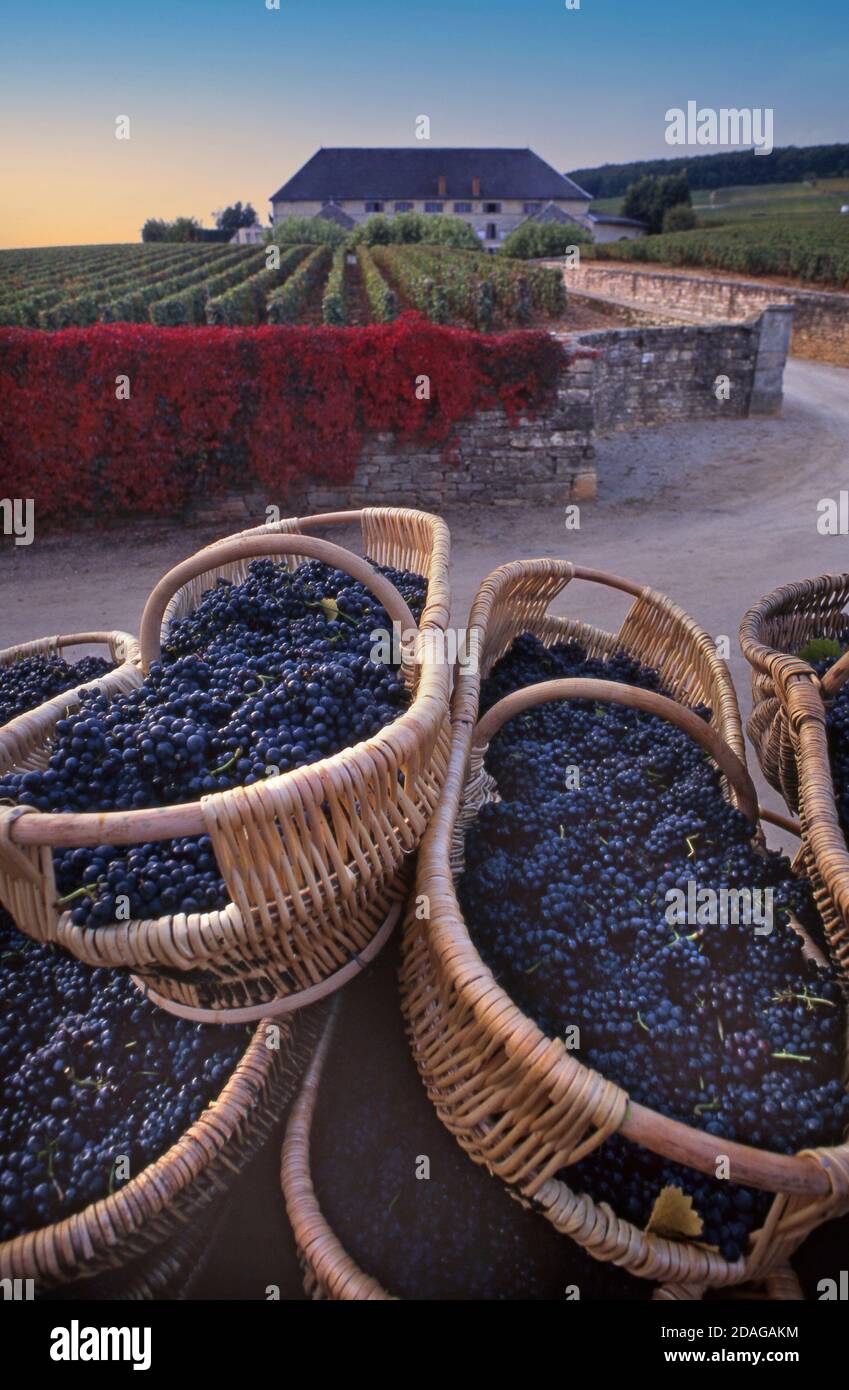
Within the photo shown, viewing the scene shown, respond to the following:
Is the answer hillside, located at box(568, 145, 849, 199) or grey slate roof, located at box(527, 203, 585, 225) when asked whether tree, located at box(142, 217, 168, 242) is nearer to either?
grey slate roof, located at box(527, 203, 585, 225)

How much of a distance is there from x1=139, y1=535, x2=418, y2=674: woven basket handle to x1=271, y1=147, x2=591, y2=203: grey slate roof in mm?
62421

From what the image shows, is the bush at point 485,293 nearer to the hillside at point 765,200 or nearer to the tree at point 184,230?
the hillside at point 765,200

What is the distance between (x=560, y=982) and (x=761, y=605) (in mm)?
1932

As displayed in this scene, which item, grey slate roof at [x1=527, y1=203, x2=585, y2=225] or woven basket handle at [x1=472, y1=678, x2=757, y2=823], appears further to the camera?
grey slate roof at [x1=527, y1=203, x2=585, y2=225]

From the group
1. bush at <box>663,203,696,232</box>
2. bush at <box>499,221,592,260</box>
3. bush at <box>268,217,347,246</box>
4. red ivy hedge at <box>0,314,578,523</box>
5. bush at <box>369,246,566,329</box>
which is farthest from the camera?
bush at <box>663,203,696,232</box>

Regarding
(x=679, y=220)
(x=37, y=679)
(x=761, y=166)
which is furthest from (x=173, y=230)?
(x=37, y=679)

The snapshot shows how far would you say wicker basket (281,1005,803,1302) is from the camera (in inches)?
58.2

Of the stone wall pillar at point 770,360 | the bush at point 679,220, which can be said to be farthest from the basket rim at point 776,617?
the bush at point 679,220

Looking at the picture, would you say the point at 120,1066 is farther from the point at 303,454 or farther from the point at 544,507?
the point at 544,507

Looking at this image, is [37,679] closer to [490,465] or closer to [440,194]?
[490,465]

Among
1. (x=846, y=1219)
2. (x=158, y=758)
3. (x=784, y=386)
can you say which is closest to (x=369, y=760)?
(x=158, y=758)

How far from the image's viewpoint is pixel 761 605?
3.05 meters

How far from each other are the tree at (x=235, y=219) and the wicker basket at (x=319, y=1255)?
69.2 m

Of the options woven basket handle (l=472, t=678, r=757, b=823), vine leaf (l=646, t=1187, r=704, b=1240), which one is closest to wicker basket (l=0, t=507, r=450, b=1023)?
woven basket handle (l=472, t=678, r=757, b=823)
